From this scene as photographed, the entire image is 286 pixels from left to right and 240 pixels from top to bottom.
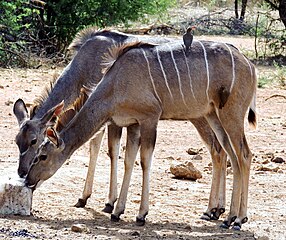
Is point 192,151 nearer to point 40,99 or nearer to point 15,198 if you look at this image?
point 40,99

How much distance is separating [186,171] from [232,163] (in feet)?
4.92

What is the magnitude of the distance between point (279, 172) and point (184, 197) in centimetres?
155

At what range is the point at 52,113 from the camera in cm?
669

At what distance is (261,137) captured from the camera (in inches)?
414

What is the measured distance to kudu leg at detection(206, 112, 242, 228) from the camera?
661 centimetres

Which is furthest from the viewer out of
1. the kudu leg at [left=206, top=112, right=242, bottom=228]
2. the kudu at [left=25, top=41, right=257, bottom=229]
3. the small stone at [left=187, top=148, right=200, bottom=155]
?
the small stone at [left=187, top=148, right=200, bottom=155]

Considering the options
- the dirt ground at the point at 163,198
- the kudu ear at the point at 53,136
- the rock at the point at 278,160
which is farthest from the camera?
the rock at the point at 278,160

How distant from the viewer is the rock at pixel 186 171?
8250mm

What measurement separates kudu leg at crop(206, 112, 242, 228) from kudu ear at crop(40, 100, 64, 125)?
1.20 m

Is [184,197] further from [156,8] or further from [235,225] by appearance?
[156,8]

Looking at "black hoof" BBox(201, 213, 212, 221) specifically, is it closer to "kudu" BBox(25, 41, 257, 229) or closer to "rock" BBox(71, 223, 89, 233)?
"kudu" BBox(25, 41, 257, 229)

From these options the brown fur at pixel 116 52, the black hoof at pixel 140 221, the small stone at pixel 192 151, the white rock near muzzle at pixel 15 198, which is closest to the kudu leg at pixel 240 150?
the black hoof at pixel 140 221

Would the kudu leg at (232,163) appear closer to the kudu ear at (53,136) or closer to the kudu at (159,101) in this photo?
the kudu at (159,101)

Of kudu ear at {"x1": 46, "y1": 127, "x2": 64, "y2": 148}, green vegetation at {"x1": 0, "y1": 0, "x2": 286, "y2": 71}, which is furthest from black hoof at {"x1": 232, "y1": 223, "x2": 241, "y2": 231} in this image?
green vegetation at {"x1": 0, "y1": 0, "x2": 286, "y2": 71}
